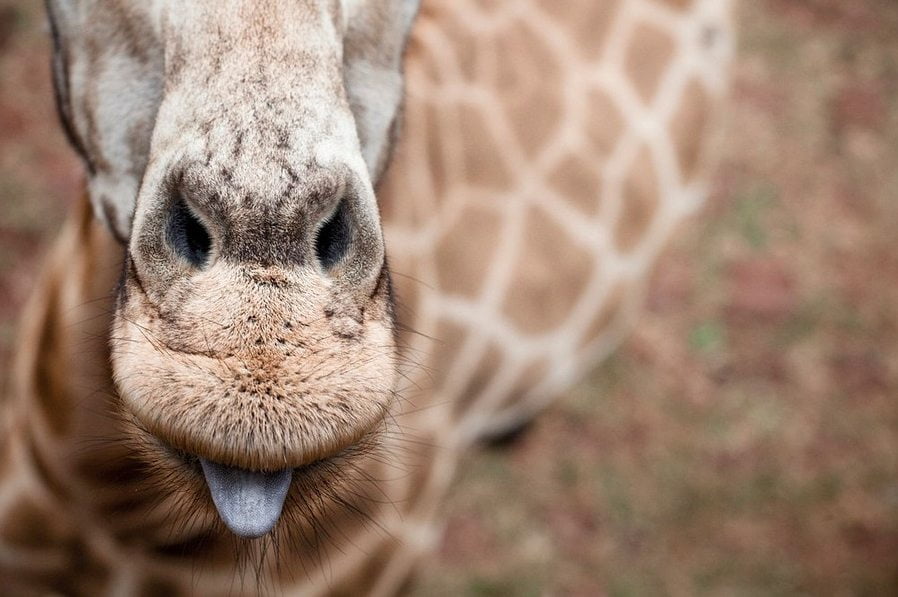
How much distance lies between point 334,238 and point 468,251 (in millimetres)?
1018

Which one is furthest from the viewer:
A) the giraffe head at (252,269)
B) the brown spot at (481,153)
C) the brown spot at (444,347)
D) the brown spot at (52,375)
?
the brown spot at (481,153)

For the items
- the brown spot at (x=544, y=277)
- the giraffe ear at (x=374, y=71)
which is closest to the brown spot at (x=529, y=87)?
the brown spot at (x=544, y=277)

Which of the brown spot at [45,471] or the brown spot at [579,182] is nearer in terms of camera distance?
the brown spot at [45,471]

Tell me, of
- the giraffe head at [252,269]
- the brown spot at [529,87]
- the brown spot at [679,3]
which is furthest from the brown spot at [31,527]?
the brown spot at [679,3]

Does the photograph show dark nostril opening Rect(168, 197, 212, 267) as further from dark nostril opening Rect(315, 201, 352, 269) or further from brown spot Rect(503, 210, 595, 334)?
brown spot Rect(503, 210, 595, 334)

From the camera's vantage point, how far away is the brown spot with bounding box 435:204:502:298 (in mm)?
1751

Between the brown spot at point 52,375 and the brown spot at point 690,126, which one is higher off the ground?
the brown spot at point 690,126

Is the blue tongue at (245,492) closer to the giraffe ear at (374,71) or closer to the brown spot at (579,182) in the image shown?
the giraffe ear at (374,71)

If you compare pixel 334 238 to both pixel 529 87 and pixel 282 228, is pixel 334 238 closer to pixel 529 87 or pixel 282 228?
pixel 282 228

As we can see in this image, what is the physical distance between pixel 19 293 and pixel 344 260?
205 centimetres

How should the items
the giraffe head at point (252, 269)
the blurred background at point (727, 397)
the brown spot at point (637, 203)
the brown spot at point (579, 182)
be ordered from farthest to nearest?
1. the blurred background at point (727, 397)
2. the brown spot at point (637, 203)
3. the brown spot at point (579, 182)
4. the giraffe head at point (252, 269)

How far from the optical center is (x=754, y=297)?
9.68 ft

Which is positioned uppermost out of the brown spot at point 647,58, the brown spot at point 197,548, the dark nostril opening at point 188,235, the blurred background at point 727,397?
the dark nostril opening at point 188,235

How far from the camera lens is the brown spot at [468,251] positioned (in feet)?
5.74
